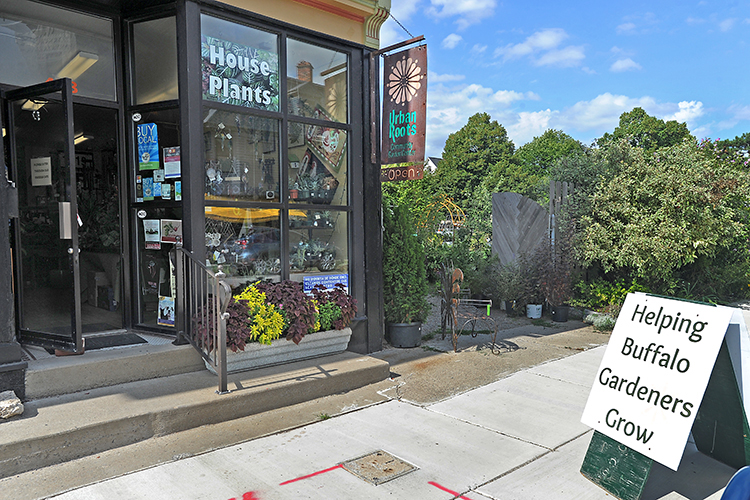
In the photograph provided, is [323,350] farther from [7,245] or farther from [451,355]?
[7,245]

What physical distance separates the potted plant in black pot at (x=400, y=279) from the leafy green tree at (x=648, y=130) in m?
34.4

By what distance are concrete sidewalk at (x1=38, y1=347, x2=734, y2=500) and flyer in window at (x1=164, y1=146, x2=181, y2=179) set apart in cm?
293

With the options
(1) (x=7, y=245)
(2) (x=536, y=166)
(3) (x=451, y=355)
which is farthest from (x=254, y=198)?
(2) (x=536, y=166)

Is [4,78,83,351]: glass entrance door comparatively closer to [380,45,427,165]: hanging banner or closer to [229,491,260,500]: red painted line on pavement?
[229,491,260,500]: red painted line on pavement

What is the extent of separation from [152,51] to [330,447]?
14.7 ft

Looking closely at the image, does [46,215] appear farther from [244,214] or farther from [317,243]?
[317,243]

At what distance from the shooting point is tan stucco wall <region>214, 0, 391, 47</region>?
223 inches

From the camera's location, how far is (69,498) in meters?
3.06

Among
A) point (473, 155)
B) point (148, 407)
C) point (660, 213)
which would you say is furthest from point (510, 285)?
point (473, 155)

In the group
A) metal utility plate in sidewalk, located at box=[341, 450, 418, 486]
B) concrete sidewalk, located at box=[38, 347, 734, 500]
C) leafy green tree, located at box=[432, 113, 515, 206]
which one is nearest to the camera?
concrete sidewalk, located at box=[38, 347, 734, 500]

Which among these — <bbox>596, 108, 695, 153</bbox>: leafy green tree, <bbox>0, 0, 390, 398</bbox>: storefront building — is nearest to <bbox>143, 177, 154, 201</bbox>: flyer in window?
Result: <bbox>0, 0, 390, 398</bbox>: storefront building

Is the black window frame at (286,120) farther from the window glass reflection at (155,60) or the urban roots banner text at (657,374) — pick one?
the urban roots banner text at (657,374)

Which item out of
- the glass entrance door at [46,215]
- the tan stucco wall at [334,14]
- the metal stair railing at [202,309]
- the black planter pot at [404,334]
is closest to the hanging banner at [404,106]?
the tan stucco wall at [334,14]

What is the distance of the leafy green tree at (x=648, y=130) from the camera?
37.4 metres
